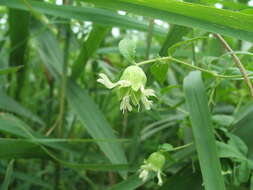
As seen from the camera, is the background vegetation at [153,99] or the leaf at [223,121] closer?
the background vegetation at [153,99]

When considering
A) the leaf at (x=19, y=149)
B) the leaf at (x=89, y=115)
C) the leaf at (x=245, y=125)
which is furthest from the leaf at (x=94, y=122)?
the leaf at (x=245, y=125)

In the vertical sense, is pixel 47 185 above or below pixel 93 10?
below

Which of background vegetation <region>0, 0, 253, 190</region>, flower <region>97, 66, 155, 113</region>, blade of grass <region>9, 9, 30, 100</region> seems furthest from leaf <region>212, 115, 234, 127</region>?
blade of grass <region>9, 9, 30, 100</region>

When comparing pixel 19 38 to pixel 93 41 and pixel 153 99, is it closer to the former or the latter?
pixel 93 41

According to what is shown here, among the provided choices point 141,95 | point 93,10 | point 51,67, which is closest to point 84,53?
point 93,10

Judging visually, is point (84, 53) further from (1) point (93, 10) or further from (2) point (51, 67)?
(2) point (51, 67)

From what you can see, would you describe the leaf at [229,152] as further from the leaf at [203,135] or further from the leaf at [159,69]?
the leaf at [159,69]
